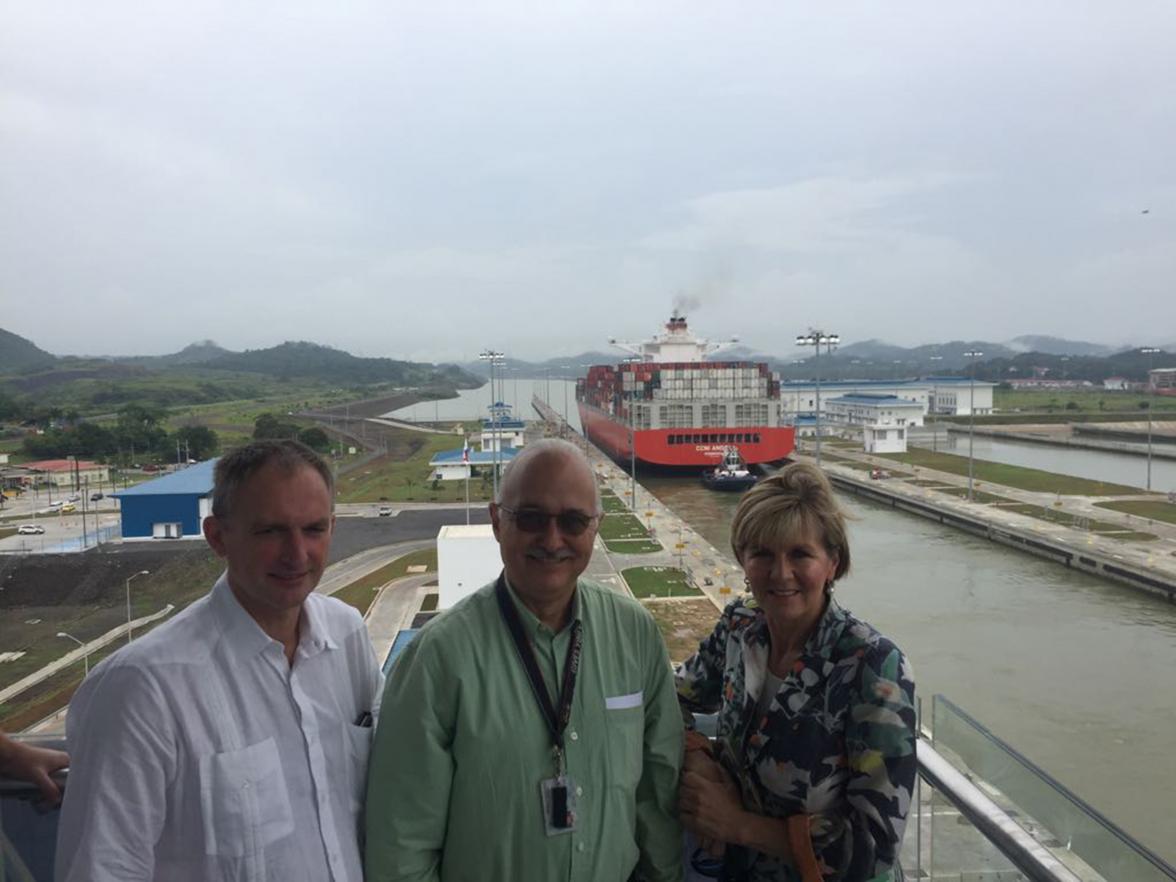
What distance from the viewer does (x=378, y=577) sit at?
38.1ft

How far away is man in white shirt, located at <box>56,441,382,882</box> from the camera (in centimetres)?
92

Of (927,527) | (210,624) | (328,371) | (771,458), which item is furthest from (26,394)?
(210,624)

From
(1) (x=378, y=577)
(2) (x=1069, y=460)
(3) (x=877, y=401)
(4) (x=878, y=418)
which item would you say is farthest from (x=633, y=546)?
(3) (x=877, y=401)

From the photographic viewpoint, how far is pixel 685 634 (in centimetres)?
884

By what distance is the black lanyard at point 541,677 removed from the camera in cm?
101

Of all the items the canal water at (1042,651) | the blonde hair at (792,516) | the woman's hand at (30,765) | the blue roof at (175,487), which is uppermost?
the blonde hair at (792,516)

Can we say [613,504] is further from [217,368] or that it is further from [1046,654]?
→ [217,368]

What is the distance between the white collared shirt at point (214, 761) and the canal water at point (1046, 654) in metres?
6.35

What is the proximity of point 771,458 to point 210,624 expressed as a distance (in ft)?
74.7

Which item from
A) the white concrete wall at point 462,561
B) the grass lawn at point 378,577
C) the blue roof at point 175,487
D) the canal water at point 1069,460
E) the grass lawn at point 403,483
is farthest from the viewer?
the canal water at point 1069,460

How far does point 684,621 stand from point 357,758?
8596 millimetres

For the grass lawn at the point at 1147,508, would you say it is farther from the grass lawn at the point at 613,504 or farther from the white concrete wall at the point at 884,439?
the white concrete wall at the point at 884,439

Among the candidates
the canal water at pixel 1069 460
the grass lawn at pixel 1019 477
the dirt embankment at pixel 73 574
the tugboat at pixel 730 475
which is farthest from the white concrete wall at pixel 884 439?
the dirt embankment at pixel 73 574

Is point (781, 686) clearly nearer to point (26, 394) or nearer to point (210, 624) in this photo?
point (210, 624)
